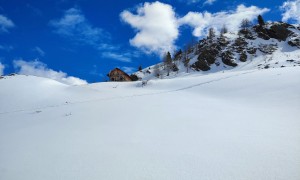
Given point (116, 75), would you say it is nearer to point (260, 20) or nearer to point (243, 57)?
point (243, 57)

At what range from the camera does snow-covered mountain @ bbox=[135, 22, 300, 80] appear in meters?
78.6

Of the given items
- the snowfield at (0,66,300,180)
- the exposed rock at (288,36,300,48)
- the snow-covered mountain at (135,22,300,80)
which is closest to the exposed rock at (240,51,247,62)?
the snow-covered mountain at (135,22,300,80)

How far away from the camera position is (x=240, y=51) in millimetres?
85688

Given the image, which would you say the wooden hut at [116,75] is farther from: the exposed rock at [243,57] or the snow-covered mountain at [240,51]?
the exposed rock at [243,57]

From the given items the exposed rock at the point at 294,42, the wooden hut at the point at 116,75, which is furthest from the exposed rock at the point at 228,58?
the wooden hut at the point at 116,75

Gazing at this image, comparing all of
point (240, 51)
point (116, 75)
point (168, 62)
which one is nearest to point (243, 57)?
point (240, 51)

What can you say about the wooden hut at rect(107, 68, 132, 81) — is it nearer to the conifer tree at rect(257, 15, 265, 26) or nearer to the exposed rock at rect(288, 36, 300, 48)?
the exposed rock at rect(288, 36, 300, 48)

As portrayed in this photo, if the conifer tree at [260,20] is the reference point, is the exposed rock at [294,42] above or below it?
below

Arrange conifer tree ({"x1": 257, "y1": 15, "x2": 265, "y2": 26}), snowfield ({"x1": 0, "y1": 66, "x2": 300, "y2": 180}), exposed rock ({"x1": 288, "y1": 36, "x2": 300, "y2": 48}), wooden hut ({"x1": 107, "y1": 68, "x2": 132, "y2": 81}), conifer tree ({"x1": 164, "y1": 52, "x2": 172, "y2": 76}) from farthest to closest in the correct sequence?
conifer tree ({"x1": 257, "y1": 15, "x2": 265, "y2": 26}) → conifer tree ({"x1": 164, "y1": 52, "x2": 172, "y2": 76}) → exposed rock ({"x1": 288, "y1": 36, "x2": 300, "y2": 48}) → wooden hut ({"x1": 107, "y1": 68, "x2": 132, "y2": 81}) → snowfield ({"x1": 0, "y1": 66, "x2": 300, "y2": 180})

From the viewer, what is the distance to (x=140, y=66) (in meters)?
105

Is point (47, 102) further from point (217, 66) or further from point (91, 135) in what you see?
point (217, 66)

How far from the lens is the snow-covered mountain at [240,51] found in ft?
258

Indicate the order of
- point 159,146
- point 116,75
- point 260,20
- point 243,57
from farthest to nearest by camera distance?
point 260,20 < point 243,57 < point 116,75 < point 159,146

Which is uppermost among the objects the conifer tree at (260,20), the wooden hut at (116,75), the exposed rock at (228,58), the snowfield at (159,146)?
the conifer tree at (260,20)
